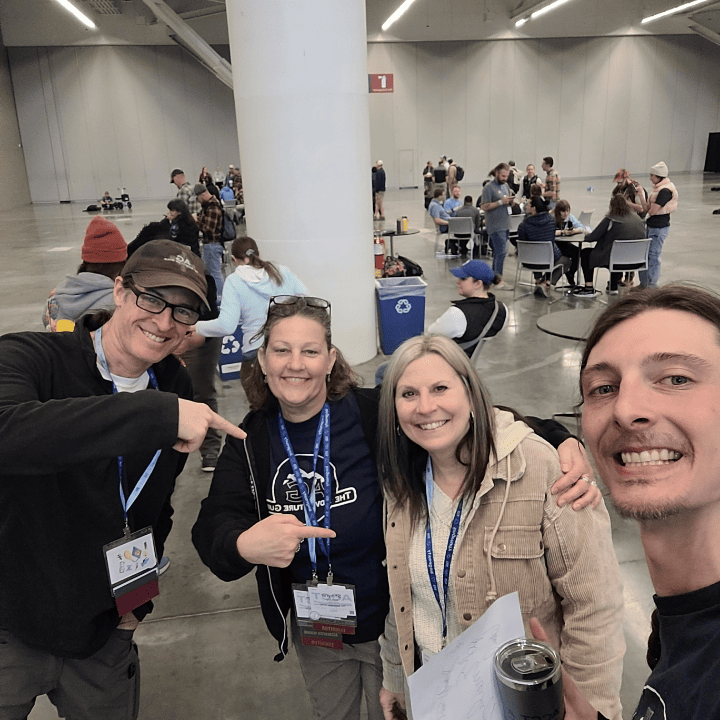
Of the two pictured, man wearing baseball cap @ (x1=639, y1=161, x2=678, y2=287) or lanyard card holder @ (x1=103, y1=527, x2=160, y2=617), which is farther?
man wearing baseball cap @ (x1=639, y1=161, x2=678, y2=287)

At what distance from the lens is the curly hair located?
5.76ft

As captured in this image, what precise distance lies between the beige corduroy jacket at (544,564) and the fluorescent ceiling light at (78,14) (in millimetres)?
21284

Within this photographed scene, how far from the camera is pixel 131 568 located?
160 cm

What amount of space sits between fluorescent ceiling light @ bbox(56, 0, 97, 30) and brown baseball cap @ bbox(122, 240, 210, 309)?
2051 centimetres

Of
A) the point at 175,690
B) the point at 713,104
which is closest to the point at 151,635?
the point at 175,690

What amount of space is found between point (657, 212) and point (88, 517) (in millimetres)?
A: 8975

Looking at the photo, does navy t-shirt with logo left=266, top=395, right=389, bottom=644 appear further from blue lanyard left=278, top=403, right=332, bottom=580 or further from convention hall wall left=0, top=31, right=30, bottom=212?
convention hall wall left=0, top=31, right=30, bottom=212

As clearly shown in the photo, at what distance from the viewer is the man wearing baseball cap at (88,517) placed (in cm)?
145

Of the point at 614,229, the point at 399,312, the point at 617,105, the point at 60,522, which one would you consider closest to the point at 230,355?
the point at 399,312

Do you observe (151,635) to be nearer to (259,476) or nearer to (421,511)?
(259,476)

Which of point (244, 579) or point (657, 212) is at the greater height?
point (657, 212)

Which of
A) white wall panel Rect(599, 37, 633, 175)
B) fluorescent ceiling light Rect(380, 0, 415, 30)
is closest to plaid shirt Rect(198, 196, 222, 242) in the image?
fluorescent ceiling light Rect(380, 0, 415, 30)

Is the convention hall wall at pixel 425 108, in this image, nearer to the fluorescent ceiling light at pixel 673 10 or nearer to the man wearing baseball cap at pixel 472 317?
the fluorescent ceiling light at pixel 673 10

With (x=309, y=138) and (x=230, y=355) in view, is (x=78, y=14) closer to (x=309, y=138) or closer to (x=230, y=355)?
(x=309, y=138)
